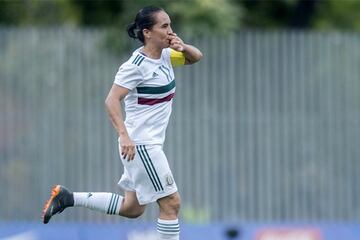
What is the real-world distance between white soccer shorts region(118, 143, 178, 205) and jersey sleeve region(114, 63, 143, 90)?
1.76 ft

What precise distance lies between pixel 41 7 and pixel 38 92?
11.0 feet

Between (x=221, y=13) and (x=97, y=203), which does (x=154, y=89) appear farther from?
(x=221, y=13)

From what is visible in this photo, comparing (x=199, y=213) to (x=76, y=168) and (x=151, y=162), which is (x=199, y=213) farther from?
(x=151, y=162)

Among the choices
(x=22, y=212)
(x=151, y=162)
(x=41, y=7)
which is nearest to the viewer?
(x=151, y=162)

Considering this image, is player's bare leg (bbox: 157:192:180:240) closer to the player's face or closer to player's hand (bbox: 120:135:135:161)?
player's hand (bbox: 120:135:135:161)

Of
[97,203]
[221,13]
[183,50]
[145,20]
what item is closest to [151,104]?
[183,50]

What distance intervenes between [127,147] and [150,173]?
1.55ft

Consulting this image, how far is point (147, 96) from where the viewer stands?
408 inches

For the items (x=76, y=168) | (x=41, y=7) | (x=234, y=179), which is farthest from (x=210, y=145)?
(x=41, y=7)

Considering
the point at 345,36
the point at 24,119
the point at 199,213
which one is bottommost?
the point at 199,213

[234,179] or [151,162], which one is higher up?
[151,162]

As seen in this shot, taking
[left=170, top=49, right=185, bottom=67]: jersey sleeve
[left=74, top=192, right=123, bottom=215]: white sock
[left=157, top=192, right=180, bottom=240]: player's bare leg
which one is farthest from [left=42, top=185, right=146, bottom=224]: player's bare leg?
[left=170, top=49, right=185, bottom=67]: jersey sleeve

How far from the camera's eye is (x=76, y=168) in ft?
62.7

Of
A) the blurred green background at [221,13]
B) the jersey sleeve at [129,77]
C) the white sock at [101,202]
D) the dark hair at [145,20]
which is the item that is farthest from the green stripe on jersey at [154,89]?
the blurred green background at [221,13]
